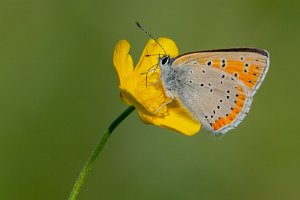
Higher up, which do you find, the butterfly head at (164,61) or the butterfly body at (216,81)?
the butterfly head at (164,61)

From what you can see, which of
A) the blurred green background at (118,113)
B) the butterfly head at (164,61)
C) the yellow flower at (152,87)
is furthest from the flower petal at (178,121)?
the blurred green background at (118,113)

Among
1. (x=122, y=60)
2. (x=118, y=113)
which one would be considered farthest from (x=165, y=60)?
(x=118, y=113)

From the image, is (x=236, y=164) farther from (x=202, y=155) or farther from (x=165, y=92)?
(x=165, y=92)

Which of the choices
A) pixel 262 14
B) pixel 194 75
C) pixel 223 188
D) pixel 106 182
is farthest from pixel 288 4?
pixel 194 75

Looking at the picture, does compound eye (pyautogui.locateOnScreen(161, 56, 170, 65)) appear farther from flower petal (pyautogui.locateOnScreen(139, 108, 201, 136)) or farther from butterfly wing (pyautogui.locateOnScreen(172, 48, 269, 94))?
flower petal (pyautogui.locateOnScreen(139, 108, 201, 136))

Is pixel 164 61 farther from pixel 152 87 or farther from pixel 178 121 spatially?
pixel 178 121

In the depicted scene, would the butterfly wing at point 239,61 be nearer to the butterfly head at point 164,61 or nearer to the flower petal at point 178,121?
the butterfly head at point 164,61

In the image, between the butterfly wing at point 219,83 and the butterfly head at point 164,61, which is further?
the butterfly head at point 164,61

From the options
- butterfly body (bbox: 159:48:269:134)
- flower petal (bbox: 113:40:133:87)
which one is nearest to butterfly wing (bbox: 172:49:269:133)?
butterfly body (bbox: 159:48:269:134)
